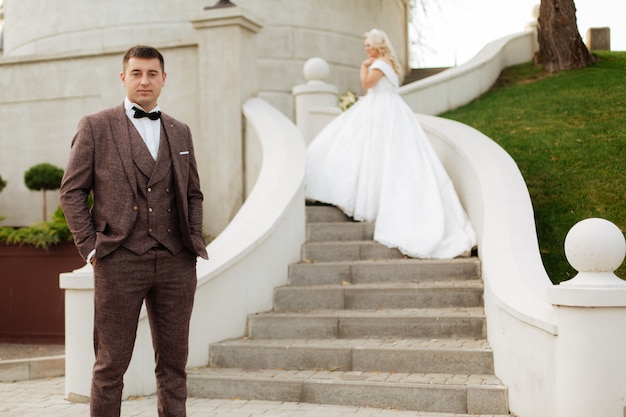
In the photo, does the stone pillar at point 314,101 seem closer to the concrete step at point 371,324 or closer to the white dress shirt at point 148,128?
the concrete step at point 371,324

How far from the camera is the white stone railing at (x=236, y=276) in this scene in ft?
19.0

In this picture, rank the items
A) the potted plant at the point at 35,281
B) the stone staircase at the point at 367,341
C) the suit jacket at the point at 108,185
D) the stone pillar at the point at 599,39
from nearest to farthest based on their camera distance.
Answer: the suit jacket at the point at 108,185, the stone staircase at the point at 367,341, the potted plant at the point at 35,281, the stone pillar at the point at 599,39

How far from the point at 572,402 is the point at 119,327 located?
2.57 metres

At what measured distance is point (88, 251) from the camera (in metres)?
3.67

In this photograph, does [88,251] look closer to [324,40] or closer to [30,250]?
[30,250]

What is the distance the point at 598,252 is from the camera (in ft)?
14.6

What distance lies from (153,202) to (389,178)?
4910 mm

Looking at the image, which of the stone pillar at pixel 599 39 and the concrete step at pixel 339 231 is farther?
the stone pillar at pixel 599 39

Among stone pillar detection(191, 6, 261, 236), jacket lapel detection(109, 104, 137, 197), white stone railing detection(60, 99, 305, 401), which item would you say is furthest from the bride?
jacket lapel detection(109, 104, 137, 197)

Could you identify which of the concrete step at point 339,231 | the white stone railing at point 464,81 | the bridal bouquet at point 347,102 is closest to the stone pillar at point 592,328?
the concrete step at point 339,231

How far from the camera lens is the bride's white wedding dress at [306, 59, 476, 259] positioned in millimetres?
7750

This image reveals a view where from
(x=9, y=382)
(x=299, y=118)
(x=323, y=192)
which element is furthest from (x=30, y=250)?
(x=299, y=118)

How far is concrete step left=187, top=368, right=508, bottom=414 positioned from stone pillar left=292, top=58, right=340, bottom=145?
241 inches

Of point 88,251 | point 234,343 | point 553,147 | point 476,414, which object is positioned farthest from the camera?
point 553,147
